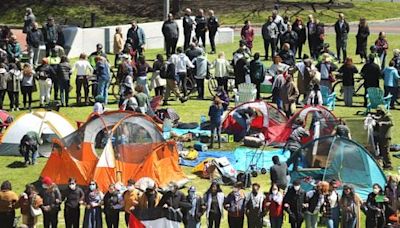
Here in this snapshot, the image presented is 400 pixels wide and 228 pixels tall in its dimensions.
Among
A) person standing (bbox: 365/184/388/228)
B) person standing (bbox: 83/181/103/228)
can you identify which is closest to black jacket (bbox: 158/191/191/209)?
person standing (bbox: 83/181/103/228)

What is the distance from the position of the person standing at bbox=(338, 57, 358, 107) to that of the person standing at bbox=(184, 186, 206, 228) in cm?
1199

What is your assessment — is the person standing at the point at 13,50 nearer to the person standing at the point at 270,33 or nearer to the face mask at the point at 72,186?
the person standing at the point at 270,33

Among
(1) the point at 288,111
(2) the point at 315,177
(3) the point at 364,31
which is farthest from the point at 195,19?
(2) the point at 315,177

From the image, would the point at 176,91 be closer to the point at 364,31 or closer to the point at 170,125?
the point at 170,125

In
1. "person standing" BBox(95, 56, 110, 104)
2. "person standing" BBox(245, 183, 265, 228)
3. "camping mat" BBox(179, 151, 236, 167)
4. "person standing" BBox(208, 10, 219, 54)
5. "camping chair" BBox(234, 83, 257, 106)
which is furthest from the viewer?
"person standing" BBox(208, 10, 219, 54)

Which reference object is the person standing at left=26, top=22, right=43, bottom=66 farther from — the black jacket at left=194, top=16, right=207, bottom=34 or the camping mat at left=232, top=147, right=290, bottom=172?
the camping mat at left=232, top=147, right=290, bottom=172

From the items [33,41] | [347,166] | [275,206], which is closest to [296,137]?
[347,166]

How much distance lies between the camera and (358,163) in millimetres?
20656

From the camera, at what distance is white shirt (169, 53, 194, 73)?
2934 centimetres

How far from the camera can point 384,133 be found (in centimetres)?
2248

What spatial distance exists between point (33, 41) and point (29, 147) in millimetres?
11472

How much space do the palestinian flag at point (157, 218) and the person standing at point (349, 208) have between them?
116 inches

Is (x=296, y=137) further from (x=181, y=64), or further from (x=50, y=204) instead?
(x=181, y=64)

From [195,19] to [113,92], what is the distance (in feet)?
25.8
